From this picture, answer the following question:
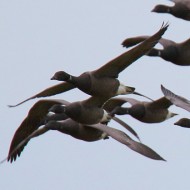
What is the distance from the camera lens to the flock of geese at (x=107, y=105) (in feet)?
54.6

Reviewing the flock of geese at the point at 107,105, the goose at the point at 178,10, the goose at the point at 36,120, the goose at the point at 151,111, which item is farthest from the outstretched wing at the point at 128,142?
the goose at the point at 178,10

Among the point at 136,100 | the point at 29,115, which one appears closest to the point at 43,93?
the point at 29,115

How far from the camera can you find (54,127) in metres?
18.0

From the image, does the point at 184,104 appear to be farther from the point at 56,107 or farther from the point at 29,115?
the point at 29,115

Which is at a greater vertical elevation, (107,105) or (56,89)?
(56,89)

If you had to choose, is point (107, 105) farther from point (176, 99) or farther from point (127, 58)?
point (127, 58)

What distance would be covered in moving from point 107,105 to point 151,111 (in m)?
1.43

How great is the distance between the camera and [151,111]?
1902 cm

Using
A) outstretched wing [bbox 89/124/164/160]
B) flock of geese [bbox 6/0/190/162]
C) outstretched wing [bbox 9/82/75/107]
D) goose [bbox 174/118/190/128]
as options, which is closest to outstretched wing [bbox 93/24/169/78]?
flock of geese [bbox 6/0/190/162]

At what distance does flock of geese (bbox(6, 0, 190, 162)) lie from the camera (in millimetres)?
16641

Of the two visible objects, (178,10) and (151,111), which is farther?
(151,111)

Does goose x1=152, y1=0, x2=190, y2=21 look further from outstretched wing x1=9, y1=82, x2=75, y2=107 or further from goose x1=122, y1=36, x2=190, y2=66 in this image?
outstretched wing x1=9, y1=82, x2=75, y2=107

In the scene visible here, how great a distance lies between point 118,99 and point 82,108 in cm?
287

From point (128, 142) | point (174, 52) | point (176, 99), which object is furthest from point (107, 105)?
point (128, 142)
